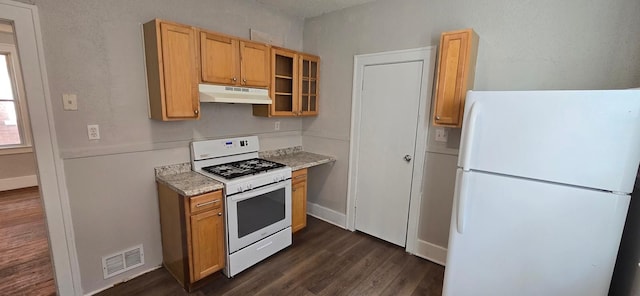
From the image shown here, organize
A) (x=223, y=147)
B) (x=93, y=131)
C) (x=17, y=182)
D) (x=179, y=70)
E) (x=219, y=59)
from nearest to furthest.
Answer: (x=93, y=131), (x=179, y=70), (x=219, y=59), (x=223, y=147), (x=17, y=182)

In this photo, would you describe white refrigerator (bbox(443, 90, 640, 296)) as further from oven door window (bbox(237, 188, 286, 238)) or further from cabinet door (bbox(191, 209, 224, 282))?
cabinet door (bbox(191, 209, 224, 282))

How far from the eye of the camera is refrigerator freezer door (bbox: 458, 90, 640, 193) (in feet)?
4.23

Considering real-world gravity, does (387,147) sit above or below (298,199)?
above

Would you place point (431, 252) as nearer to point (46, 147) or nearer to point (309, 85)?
point (309, 85)

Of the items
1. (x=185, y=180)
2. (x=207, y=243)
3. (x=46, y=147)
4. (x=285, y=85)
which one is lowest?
(x=207, y=243)

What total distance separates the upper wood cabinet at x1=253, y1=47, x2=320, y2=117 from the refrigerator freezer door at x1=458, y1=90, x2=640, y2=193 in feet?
6.10

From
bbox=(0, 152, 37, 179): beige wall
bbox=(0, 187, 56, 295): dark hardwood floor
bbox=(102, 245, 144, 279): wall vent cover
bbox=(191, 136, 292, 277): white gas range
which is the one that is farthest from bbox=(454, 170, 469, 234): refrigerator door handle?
bbox=(0, 152, 37, 179): beige wall

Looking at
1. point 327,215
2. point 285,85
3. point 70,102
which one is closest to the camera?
point 70,102

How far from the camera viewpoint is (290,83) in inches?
120

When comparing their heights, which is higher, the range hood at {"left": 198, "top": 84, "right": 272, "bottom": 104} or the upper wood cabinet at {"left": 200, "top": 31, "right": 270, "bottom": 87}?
the upper wood cabinet at {"left": 200, "top": 31, "right": 270, "bottom": 87}

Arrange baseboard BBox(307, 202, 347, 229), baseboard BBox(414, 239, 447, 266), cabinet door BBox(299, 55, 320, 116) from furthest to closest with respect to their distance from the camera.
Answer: baseboard BBox(307, 202, 347, 229) → cabinet door BBox(299, 55, 320, 116) → baseboard BBox(414, 239, 447, 266)

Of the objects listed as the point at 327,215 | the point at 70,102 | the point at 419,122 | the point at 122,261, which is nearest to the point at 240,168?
the point at 122,261

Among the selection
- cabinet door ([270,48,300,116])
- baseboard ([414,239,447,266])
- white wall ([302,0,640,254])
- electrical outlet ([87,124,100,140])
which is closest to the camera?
white wall ([302,0,640,254])

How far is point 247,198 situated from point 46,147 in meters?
1.39
